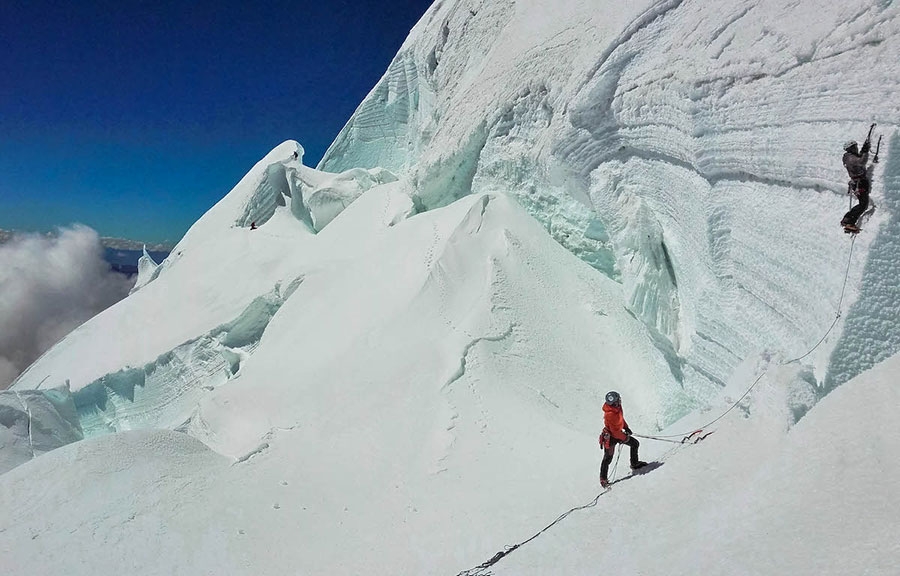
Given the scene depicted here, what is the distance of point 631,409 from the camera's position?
21.3 feet

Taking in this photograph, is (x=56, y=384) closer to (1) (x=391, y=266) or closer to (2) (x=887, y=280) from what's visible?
(1) (x=391, y=266)

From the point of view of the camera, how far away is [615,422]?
4.29 m

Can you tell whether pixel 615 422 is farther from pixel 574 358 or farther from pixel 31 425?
pixel 31 425

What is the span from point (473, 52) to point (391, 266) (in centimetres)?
615

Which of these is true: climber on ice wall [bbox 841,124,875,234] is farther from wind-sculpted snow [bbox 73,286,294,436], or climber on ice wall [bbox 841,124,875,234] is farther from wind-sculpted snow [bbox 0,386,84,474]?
wind-sculpted snow [bbox 0,386,84,474]

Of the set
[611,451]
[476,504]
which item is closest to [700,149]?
[611,451]

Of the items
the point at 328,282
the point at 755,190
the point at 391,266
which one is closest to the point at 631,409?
the point at 755,190

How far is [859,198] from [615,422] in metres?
2.31

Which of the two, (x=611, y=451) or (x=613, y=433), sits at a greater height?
(x=613, y=433)

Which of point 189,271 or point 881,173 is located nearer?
point 881,173

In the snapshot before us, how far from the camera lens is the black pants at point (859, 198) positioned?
3660 mm

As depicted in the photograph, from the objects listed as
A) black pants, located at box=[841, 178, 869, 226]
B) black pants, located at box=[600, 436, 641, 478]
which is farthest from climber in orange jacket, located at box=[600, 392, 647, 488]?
black pants, located at box=[841, 178, 869, 226]

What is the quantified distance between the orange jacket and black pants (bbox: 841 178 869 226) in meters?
2.08

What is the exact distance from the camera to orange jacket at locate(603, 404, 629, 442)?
427 cm
